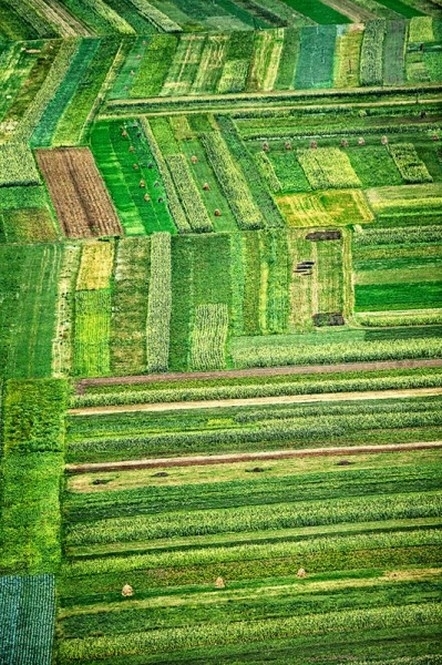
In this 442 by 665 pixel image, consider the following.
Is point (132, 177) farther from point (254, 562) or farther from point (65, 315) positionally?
point (254, 562)

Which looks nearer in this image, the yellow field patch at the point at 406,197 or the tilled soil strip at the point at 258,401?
the tilled soil strip at the point at 258,401

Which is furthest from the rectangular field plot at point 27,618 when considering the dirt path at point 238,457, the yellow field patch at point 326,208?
the yellow field patch at point 326,208

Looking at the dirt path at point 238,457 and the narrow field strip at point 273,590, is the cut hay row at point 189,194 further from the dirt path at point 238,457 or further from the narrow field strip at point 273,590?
the narrow field strip at point 273,590

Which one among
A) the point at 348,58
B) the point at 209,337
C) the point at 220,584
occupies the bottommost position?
the point at 348,58

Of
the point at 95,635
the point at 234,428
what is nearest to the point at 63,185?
the point at 234,428

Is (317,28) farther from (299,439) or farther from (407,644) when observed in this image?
(407,644)

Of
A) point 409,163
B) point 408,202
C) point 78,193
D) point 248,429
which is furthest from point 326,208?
point 248,429
